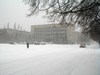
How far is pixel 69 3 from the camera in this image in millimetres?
8055

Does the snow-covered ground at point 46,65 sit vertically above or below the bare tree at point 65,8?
below

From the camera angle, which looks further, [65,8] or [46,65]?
[46,65]

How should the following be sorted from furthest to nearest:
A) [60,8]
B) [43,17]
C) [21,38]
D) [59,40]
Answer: [59,40] < [21,38] < [43,17] < [60,8]

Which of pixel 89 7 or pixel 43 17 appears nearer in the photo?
pixel 89 7

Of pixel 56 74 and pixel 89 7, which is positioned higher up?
pixel 89 7

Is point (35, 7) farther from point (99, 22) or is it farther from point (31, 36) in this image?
Result: point (31, 36)

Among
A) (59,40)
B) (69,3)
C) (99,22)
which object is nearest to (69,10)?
(69,3)

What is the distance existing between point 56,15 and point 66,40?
99.9m

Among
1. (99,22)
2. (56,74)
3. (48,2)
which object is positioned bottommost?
(56,74)

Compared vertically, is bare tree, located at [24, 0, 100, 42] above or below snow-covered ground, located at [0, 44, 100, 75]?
above

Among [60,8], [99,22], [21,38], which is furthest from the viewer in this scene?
[21,38]

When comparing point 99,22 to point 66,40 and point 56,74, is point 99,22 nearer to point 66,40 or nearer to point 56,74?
point 56,74

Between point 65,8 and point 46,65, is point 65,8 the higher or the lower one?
the higher one

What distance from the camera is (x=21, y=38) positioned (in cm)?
9681
